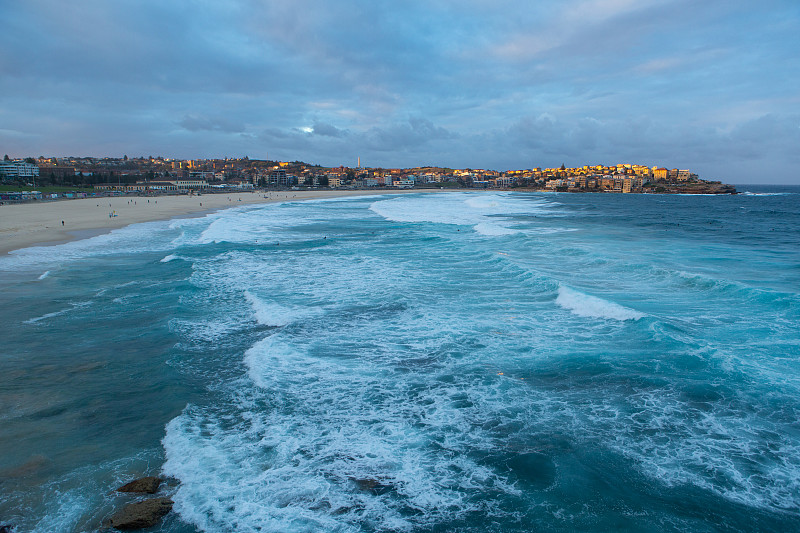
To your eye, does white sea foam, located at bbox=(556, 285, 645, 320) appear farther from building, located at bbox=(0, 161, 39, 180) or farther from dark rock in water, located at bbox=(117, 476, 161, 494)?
building, located at bbox=(0, 161, 39, 180)

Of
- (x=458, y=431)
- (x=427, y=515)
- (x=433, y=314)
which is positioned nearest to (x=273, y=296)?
(x=433, y=314)

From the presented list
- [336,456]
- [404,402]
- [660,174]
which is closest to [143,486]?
[336,456]

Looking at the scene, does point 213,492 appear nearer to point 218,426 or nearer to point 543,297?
point 218,426

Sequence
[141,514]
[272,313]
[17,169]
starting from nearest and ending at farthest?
[141,514]
[272,313]
[17,169]

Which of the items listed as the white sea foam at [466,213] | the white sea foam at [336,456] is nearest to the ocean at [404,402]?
the white sea foam at [336,456]

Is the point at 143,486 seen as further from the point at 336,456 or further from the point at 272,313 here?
the point at 272,313

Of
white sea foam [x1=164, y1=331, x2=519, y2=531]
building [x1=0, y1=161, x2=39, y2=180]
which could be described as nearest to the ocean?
white sea foam [x1=164, y1=331, x2=519, y2=531]
